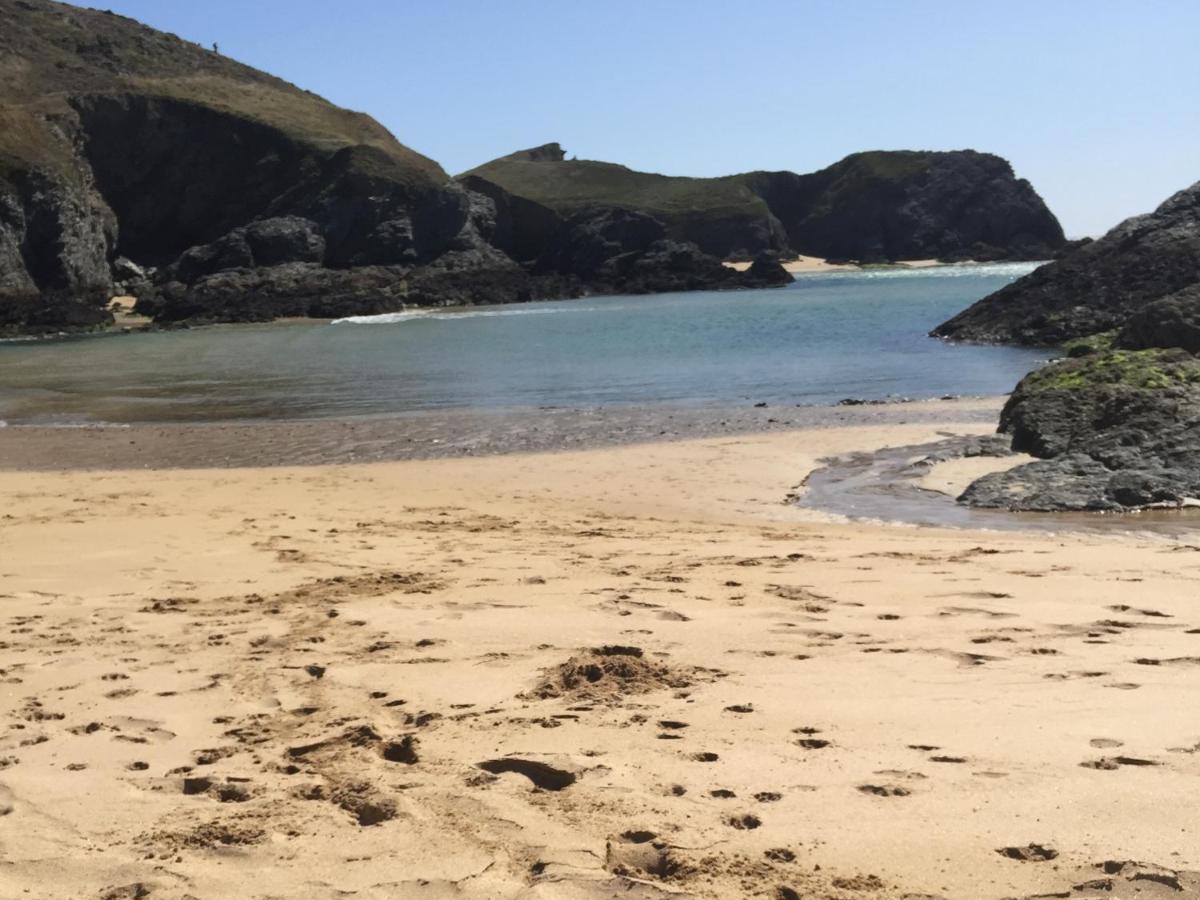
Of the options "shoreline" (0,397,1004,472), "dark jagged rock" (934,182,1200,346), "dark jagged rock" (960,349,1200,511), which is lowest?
"shoreline" (0,397,1004,472)

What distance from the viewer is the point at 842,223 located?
155 m

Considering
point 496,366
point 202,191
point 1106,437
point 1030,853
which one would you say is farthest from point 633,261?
point 1030,853

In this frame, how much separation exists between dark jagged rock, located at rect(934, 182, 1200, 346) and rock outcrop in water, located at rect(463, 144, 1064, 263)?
92.2 meters

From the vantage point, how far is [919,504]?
1127cm

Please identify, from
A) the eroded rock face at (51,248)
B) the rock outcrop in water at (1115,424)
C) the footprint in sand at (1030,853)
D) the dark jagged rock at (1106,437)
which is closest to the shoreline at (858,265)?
the eroded rock face at (51,248)

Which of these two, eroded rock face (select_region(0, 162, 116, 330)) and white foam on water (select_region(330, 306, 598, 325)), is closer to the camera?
white foam on water (select_region(330, 306, 598, 325))

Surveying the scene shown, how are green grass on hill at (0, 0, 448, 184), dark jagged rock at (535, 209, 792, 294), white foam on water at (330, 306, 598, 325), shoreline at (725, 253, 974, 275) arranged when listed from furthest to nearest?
shoreline at (725, 253, 974, 275), dark jagged rock at (535, 209, 792, 294), green grass on hill at (0, 0, 448, 184), white foam on water at (330, 306, 598, 325)

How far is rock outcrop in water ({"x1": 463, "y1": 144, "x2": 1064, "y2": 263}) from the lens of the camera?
13162 centimetres

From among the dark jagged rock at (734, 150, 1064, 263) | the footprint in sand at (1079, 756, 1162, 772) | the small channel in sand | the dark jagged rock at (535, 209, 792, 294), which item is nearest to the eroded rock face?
the dark jagged rock at (535, 209, 792, 294)

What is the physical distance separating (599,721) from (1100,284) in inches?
1282

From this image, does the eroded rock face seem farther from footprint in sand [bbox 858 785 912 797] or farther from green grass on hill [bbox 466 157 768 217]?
footprint in sand [bbox 858 785 912 797]

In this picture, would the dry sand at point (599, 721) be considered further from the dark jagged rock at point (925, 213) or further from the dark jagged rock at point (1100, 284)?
the dark jagged rock at point (925, 213)

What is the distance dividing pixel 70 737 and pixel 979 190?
153m

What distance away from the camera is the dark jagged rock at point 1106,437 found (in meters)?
10.7
